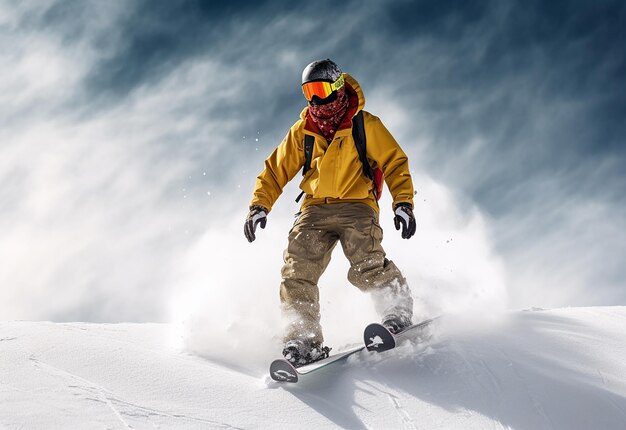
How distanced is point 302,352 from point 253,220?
1.50 metres

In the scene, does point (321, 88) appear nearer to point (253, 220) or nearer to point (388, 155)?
point (388, 155)

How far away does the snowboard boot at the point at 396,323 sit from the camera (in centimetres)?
445

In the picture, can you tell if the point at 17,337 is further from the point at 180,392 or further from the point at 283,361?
the point at 283,361

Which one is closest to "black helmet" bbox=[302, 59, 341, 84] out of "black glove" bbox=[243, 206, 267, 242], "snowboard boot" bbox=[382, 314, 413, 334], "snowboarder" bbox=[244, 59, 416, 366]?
"snowboarder" bbox=[244, 59, 416, 366]

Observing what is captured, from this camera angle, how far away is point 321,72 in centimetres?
512

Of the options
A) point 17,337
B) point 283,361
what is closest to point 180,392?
point 283,361

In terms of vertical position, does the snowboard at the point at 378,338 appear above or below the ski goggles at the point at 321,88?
below

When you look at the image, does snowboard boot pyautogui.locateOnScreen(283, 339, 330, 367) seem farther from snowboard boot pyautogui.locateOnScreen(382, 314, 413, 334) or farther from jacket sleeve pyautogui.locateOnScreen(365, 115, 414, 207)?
jacket sleeve pyautogui.locateOnScreen(365, 115, 414, 207)

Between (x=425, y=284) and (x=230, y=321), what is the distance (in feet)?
6.72

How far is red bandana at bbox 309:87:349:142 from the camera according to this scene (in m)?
5.18

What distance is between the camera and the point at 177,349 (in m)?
4.69

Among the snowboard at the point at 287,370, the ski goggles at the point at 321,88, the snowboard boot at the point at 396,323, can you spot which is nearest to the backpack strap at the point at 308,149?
the ski goggles at the point at 321,88

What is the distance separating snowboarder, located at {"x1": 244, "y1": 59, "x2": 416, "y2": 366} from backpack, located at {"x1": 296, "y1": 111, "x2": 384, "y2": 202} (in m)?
0.01

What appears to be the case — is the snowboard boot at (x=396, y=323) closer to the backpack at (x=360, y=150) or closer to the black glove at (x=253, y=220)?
the backpack at (x=360, y=150)
